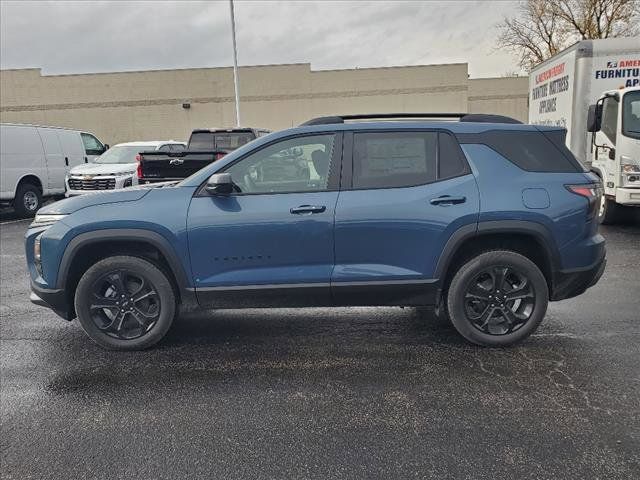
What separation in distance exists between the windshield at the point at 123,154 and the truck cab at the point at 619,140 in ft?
33.6

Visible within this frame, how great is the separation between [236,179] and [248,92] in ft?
85.7

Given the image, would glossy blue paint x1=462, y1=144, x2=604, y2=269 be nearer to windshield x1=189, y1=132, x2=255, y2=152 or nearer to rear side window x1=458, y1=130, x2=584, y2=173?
rear side window x1=458, y1=130, x2=584, y2=173

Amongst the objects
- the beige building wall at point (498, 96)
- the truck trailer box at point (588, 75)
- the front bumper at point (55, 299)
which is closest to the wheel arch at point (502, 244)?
the front bumper at point (55, 299)

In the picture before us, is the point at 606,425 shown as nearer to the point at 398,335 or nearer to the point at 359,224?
the point at 398,335

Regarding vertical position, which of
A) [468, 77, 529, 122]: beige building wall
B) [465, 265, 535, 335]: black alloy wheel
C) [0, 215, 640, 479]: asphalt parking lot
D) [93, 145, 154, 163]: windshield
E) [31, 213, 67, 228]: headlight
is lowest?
[0, 215, 640, 479]: asphalt parking lot

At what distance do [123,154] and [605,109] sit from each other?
11016 mm

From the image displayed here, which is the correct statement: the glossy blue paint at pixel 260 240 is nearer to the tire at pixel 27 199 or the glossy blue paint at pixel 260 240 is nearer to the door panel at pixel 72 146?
the tire at pixel 27 199

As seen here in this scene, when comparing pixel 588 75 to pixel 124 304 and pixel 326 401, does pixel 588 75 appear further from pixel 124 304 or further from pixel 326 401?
pixel 124 304

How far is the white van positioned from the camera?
11.8 metres

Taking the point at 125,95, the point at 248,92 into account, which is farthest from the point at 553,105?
the point at 125,95

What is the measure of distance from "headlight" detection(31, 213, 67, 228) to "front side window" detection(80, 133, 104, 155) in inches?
461

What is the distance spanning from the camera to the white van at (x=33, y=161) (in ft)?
38.6

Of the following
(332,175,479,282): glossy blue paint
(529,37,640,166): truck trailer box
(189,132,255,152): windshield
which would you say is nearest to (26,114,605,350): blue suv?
(332,175,479,282): glossy blue paint

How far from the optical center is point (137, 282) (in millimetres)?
3977
